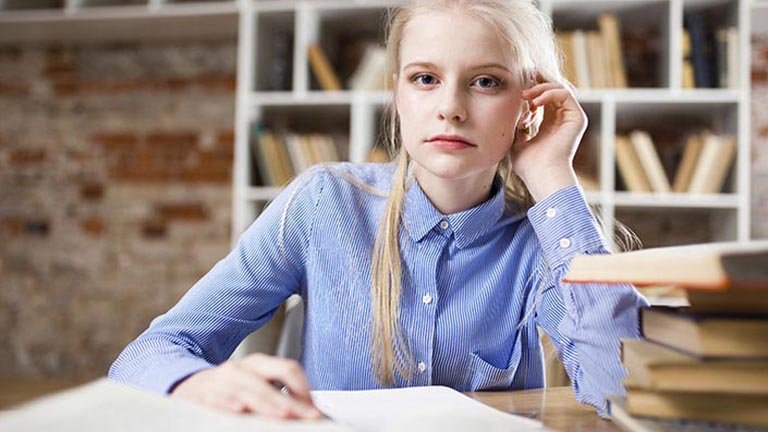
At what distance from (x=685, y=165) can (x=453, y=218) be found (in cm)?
181

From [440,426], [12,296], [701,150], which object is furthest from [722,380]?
[12,296]

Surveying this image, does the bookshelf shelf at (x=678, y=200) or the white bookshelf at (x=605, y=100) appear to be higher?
the white bookshelf at (x=605, y=100)

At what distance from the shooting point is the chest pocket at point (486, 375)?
1.06 m

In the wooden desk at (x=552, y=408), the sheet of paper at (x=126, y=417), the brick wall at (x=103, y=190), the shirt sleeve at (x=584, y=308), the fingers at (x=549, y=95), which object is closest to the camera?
the sheet of paper at (x=126, y=417)

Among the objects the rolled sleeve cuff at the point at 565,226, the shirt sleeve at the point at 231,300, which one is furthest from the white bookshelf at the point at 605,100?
the rolled sleeve cuff at the point at 565,226

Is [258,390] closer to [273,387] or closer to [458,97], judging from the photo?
[273,387]

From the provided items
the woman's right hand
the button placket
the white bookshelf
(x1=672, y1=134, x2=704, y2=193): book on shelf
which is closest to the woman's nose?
the button placket

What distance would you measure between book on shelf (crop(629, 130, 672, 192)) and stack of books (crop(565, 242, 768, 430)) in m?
2.13

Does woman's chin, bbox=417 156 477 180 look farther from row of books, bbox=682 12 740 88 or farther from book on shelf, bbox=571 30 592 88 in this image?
row of books, bbox=682 12 740 88

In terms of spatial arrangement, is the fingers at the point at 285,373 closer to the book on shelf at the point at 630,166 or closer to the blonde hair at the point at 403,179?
the blonde hair at the point at 403,179

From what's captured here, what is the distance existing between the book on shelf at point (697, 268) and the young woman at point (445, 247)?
0.32 meters

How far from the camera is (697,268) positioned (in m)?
0.53

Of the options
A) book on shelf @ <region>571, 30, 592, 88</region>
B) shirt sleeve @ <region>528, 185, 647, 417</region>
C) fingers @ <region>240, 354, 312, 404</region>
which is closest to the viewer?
fingers @ <region>240, 354, 312, 404</region>

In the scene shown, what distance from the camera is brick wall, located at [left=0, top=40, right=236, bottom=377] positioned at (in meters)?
3.33
